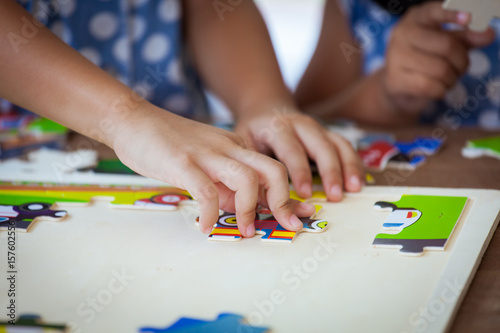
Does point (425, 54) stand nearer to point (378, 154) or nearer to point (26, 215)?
point (378, 154)

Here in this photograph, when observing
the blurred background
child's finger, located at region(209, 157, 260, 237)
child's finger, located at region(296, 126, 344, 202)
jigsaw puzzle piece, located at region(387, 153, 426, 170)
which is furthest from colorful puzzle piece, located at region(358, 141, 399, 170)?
the blurred background

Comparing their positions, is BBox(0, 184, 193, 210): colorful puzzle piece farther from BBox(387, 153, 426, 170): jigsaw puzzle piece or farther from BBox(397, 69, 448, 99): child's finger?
BBox(397, 69, 448, 99): child's finger

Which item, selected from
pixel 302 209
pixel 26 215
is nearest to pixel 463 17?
pixel 302 209

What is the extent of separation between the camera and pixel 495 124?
4.02 ft

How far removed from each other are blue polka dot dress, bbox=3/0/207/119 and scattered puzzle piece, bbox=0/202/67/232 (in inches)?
22.1

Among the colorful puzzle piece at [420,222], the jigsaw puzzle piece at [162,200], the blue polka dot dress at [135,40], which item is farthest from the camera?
the blue polka dot dress at [135,40]

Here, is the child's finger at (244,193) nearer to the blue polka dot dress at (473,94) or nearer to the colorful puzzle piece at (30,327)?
the colorful puzzle piece at (30,327)

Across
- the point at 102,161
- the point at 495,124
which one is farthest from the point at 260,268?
the point at 495,124

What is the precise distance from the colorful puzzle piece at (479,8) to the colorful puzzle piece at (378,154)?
0.77 ft

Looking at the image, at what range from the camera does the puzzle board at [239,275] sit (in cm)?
40

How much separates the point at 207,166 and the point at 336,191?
187 millimetres

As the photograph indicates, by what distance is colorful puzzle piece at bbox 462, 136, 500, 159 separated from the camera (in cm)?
85

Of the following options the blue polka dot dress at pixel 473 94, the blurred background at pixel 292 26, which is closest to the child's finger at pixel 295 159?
the blue polka dot dress at pixel 473 94

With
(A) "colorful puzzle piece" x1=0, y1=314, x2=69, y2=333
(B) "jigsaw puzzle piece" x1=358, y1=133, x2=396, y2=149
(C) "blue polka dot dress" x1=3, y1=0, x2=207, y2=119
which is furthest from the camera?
(C) "blue polka dot dress" x1=3, y1=0, x2=207, y2=119
